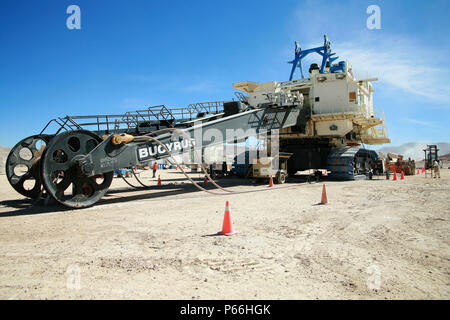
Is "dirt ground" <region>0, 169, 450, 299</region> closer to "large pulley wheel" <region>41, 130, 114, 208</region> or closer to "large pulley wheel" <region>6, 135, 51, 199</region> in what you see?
"large pulley wheel" <region>41, 130, 114, 208</region>

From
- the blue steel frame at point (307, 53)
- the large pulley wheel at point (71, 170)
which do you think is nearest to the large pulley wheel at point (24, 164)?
the large pulley wheel at point (71, 170)

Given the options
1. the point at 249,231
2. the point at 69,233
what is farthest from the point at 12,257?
the point at 249,231

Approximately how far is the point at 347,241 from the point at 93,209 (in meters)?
6.84

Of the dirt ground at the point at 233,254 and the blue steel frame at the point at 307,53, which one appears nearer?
the dirt ground at the point at 233,254

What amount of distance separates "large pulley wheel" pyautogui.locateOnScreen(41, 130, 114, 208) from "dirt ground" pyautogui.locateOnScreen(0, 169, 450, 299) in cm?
75

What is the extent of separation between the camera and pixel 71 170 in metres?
7.95

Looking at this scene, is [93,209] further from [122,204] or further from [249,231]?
[249,231]

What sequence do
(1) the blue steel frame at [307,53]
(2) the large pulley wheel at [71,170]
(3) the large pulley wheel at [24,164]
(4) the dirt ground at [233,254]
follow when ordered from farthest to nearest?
1. (1) the blue steel frame at [307,53]
2. (3) the large pulley wheel at [24,164]
3. (2) the large pulley wheel at [71,170]
4. (4) the dirt ground at [233,254]

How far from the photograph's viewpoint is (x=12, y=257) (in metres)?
4.20

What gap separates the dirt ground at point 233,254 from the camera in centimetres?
304

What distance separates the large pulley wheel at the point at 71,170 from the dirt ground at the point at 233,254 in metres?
0.75

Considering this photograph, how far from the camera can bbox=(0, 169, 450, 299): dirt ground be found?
120 inches

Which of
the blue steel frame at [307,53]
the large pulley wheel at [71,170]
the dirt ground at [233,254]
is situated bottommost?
the dirt ground at [233,254]

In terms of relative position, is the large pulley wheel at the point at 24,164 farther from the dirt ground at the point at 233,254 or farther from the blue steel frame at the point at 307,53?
the blue steel frame at the point at 307,53
